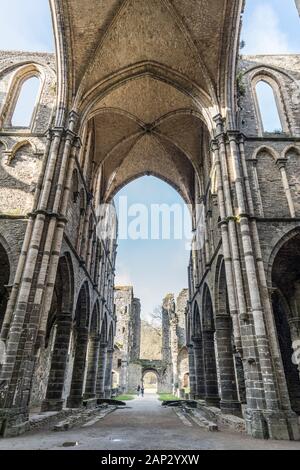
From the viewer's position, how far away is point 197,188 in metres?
18.1

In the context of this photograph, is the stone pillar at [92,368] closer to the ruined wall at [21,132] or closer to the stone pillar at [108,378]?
the stone pillar at [108,378]

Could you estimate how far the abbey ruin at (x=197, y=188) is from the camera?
830 centimetres

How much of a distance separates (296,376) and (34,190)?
42.2 feet

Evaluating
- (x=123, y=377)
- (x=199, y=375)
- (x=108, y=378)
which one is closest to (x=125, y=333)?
(x=123, y=377)

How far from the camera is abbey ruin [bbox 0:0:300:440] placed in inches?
327

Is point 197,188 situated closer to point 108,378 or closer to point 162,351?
point 108,378

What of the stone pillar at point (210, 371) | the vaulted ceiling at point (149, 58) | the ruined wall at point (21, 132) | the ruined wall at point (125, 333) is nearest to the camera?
the ruined wall at point (21, 132)

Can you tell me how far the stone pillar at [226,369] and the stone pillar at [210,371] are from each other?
9.82ft

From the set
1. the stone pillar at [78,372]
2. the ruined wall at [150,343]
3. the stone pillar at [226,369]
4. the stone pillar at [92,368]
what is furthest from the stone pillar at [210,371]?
the ruined wall at [150,343]

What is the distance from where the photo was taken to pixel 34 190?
1062cm

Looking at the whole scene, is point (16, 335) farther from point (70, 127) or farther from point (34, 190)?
point (70, 127)

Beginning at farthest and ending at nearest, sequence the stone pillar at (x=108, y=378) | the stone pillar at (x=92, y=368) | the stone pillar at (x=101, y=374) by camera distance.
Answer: the stone pillar at (x=108, y=378)
the stone pillar at (x=101, y=374)
the stone pillar at (x=92, y=368)

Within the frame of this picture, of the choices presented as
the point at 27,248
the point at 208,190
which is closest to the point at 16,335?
the point at 27,248

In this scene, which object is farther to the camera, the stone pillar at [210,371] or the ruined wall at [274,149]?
the stone pillar at [210,371]
